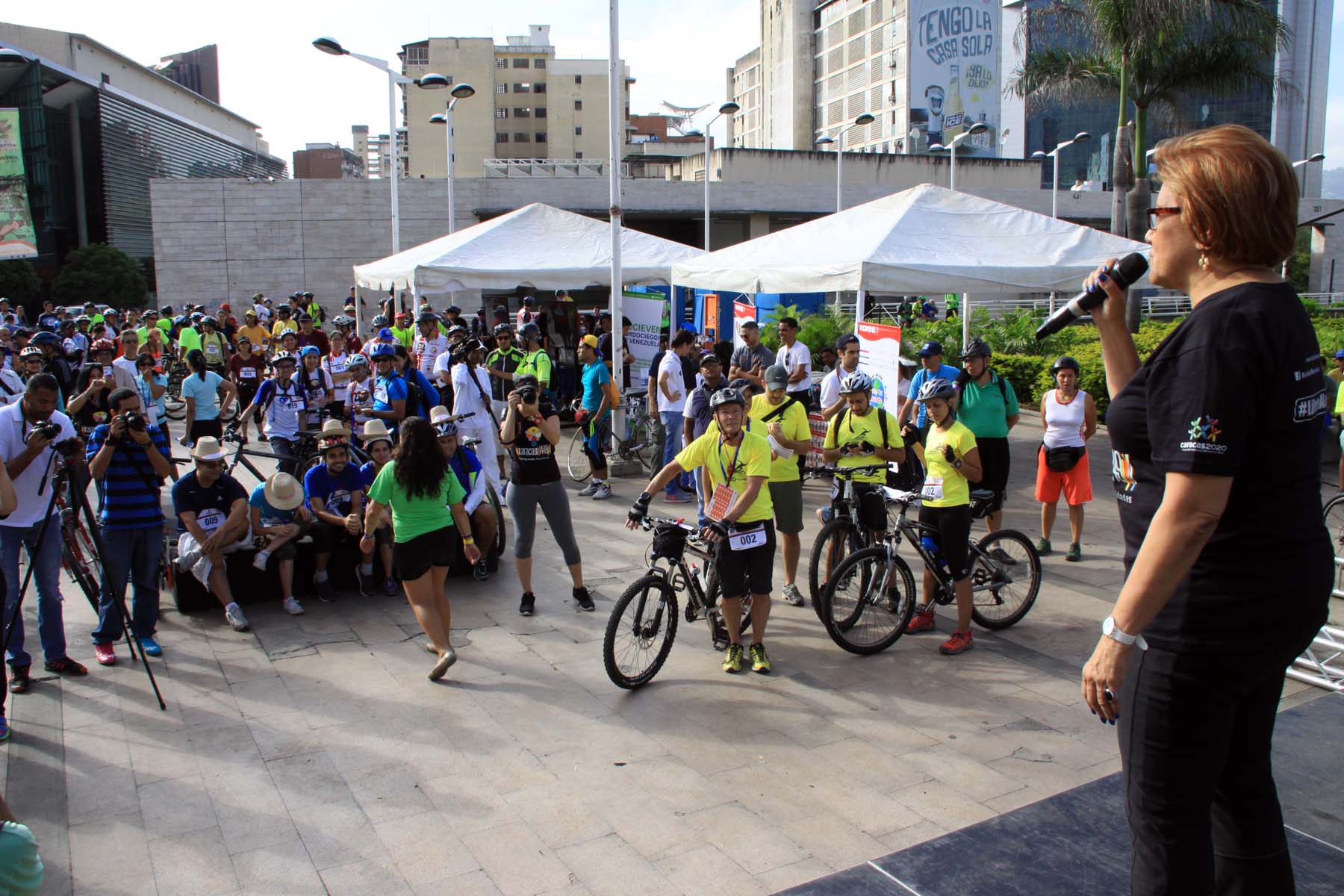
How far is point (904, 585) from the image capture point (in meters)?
6.64

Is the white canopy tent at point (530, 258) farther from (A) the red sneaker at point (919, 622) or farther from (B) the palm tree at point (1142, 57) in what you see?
(B) the palm tree at point (1142, 57)

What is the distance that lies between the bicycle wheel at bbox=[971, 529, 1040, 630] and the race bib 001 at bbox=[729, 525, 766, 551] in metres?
1.72

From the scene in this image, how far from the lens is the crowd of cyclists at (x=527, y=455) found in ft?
20.4

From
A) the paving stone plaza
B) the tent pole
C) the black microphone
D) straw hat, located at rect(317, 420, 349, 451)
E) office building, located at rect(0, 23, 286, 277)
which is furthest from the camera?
office building, located at rect(0, 23, 286, 277)

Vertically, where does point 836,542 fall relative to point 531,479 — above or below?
below

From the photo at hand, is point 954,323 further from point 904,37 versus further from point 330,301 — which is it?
point 904,37

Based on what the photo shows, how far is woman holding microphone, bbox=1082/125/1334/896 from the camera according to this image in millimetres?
2033

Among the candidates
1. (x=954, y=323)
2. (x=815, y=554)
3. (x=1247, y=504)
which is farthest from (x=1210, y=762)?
(x=954, y=323)

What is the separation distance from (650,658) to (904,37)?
304 ft

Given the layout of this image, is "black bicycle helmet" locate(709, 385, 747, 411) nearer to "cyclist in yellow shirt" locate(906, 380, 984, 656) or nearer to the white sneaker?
"cyclist in yellow shirt" locate(906, 380, 984, 656)

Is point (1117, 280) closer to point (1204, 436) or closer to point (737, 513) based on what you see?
point (1204, 436)

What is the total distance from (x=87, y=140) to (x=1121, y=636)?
63.3m

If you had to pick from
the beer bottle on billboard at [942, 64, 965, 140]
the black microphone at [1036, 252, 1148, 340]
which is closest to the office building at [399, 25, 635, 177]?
the beer bottle on billboard at [942, 64, 965, 140]

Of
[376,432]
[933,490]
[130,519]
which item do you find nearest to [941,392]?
[933,490]
